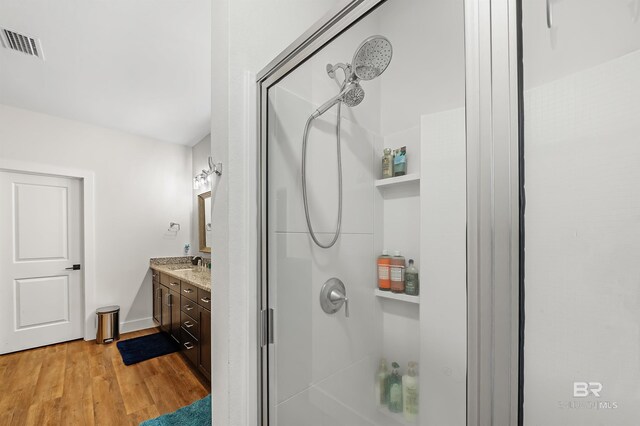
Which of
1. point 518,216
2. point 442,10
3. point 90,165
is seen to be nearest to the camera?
point 518,216

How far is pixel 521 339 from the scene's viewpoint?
472mm

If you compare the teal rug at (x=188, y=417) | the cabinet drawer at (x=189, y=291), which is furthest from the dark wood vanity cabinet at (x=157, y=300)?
the teal rug at (x=188, y=417)

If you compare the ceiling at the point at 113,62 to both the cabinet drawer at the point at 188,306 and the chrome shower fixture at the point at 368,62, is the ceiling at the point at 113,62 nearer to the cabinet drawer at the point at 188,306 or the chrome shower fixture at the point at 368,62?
the chrome shower fixture at the point at 368,62

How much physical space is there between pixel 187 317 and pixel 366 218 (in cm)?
244

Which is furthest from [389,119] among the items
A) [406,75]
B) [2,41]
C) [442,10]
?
[2,41]

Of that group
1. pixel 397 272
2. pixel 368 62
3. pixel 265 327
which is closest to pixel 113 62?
pixel 368 62

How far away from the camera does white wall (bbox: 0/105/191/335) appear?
10.2ft

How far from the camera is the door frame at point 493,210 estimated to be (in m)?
0.47

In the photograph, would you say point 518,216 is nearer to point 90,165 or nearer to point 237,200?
point 237,200

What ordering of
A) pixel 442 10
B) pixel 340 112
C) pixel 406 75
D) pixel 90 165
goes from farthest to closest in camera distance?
pixel 90 165 → pixel 340 112 → pixel 406 75 → pixel 442 10

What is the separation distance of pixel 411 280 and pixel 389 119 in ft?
1.61

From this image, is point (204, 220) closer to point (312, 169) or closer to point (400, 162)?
point (312, 169)

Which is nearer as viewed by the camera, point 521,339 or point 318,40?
point 521,339

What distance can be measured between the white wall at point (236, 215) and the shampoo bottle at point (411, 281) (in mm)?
543
